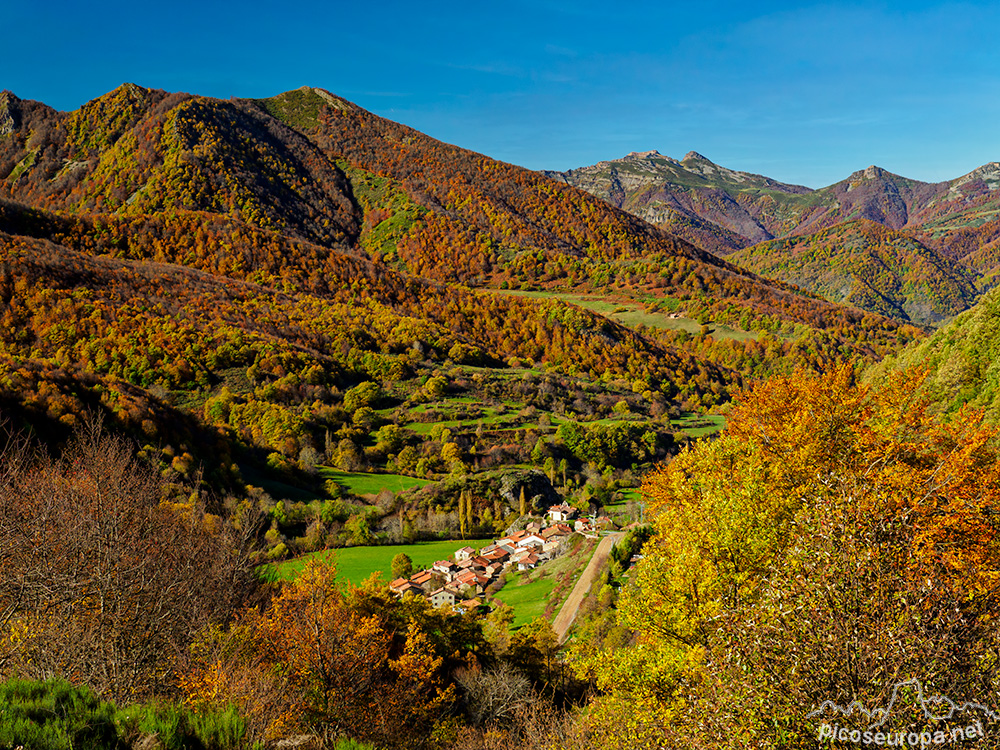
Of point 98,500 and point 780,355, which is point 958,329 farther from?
point 780,355

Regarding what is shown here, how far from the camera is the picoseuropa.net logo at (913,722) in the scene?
5512 millimetres

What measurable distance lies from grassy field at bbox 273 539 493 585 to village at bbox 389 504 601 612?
6.36ft

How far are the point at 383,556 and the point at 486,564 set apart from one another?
899 cm

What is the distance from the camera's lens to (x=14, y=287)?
276 feet

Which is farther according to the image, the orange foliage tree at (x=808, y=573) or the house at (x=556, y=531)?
the house at (x=556, y=531)

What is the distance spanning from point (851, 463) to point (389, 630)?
65.2 feet

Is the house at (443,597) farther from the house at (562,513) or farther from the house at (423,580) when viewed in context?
the house at (562,513)

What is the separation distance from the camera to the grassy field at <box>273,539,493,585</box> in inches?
1539

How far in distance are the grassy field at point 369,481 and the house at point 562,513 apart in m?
16.0

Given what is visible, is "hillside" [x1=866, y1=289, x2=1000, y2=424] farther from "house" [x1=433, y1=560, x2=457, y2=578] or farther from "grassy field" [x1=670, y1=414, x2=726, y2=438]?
"grassy field" [x1=670, y1=414, x2=726, y2=438]

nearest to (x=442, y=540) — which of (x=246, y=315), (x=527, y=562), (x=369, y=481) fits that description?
(x=369, y=481)

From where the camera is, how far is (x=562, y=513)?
60250mm

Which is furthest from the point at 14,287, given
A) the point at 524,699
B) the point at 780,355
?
the point at 780,355

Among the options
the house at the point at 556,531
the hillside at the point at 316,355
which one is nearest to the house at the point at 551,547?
the house at the point at 556,531
